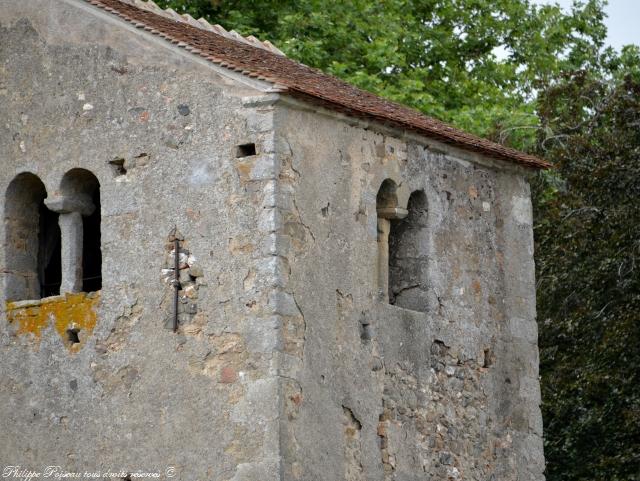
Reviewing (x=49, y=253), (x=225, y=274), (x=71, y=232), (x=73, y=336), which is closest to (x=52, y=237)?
(x=49, y=253)

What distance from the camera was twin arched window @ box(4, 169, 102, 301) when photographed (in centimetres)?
1639

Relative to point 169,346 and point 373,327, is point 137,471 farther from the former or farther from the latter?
point 373,327

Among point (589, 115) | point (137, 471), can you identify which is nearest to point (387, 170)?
point (137, 471)

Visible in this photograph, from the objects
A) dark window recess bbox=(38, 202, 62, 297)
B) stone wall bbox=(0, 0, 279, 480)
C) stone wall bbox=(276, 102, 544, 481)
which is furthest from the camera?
dark window recess bbox=(38, 202, 62, 297)

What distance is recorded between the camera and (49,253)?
1711 centimetres

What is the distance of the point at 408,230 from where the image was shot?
17266mm

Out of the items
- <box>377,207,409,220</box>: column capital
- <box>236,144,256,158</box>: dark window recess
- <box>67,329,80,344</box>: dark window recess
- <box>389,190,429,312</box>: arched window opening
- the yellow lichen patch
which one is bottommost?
<box>67,329,80,344</box>: dark window recess

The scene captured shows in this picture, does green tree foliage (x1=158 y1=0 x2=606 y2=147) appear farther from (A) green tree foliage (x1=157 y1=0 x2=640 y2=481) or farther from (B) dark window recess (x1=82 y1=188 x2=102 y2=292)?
(B) dark window recess (x1=82 y1=188 x2=102 y2=292)

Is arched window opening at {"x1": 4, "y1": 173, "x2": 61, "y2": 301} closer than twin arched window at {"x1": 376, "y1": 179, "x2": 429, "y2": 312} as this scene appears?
Yes

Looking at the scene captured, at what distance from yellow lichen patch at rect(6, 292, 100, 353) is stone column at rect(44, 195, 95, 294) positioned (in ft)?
0.52

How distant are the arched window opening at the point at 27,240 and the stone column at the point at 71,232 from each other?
42 cm

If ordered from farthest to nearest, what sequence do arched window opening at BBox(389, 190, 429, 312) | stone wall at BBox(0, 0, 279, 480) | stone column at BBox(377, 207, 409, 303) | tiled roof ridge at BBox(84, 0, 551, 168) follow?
arched window opening at BBox(389, 190, 429, 312), stone column at BBox(377, 207, 409, 303), tiled roof ridge at BBox(84, 0, 551, 168), stone wall at BBox(0, 0, 279, 480)

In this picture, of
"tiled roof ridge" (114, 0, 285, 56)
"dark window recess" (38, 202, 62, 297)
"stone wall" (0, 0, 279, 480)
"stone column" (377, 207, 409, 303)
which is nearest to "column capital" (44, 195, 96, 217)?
"stone wall" (0, 0, 279, 480)

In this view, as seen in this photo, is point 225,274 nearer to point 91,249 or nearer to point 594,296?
point 91,249
